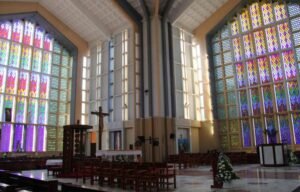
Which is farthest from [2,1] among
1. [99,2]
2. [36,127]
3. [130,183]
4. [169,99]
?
[130,183]

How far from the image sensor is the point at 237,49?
70.5 feet

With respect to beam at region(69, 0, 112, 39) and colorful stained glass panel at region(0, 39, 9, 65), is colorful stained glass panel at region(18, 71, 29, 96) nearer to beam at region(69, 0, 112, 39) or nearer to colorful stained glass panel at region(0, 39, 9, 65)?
colorful stained glass panel at region(0, 39, 9, 65)

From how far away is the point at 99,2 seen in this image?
2091 cm

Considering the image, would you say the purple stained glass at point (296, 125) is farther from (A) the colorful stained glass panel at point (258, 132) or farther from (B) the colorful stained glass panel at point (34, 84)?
(B) the colorful stained glass panel at point (34, 84)

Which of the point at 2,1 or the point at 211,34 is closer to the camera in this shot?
the point at 2,1

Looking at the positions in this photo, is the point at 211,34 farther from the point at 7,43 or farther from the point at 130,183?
the point at 130,183

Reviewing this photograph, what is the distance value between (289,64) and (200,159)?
366 inches

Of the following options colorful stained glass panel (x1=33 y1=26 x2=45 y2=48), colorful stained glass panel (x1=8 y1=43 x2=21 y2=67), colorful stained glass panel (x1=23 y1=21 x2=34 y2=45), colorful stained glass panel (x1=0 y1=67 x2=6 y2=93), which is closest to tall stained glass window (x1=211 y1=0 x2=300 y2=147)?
colorful stained glass panel (x1=33 y1=26 x2=45 y2=48)

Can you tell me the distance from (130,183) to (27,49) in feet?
62.6

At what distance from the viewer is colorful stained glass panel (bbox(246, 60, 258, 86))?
20.2 meters

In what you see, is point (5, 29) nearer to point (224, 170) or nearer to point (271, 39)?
point (271, 39)

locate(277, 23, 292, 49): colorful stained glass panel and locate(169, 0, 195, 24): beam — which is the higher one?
locate(169, 0, 195, 24): beam

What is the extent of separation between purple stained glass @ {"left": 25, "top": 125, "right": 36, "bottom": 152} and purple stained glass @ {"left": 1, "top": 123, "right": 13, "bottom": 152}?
128 cm

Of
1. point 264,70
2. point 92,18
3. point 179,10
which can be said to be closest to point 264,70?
point 264,70
